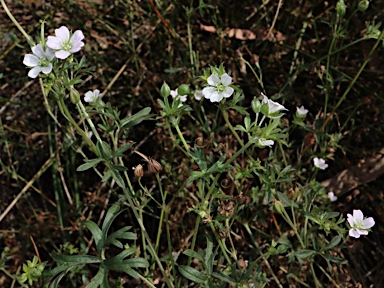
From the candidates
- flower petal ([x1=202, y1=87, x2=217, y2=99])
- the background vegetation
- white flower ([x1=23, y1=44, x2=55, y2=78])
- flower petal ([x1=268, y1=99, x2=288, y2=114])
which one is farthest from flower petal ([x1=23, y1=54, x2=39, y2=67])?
the background vegetation

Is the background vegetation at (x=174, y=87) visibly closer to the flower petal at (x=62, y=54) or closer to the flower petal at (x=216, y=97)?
the flower petal at (x=216, y=97)

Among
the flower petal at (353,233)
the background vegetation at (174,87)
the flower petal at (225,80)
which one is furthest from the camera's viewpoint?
the background vegetation at (174,87)

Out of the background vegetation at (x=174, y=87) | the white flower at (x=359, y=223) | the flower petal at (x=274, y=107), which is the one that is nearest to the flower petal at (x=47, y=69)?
the flower petal at (x=274, y=107)

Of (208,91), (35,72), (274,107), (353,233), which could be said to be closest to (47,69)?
(35,72)

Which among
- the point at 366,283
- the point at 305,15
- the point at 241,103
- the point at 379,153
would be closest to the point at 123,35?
the point at 241,103

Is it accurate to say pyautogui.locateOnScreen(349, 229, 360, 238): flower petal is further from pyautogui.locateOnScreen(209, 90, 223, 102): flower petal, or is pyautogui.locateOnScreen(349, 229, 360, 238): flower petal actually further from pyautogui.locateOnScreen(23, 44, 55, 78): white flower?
pyautogui.locateOnScreen(23, 44, 55, 78): white flower

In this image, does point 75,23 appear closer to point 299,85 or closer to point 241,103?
point 241,103
